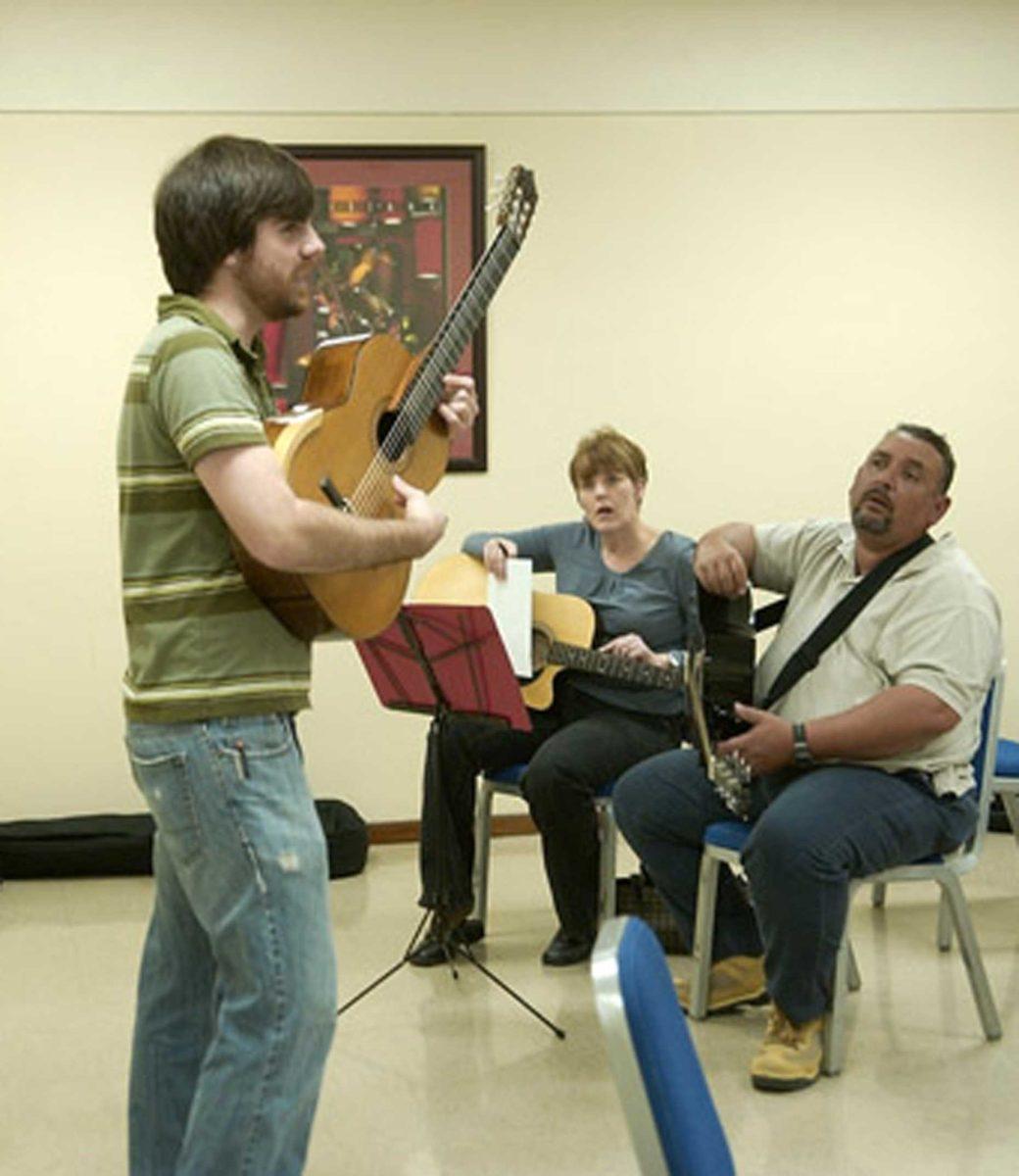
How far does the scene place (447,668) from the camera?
135 inches

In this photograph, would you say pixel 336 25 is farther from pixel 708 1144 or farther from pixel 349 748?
→ pixel 708 1144

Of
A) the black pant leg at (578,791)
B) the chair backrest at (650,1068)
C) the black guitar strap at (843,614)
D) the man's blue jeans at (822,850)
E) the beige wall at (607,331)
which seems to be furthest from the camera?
the beige wall at (607,331)

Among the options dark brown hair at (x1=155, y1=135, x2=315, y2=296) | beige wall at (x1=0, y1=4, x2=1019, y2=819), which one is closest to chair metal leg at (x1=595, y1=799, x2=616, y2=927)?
beige wall at (x1=0, y1=4, x2=1019, y2=819)

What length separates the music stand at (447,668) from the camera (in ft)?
10.9

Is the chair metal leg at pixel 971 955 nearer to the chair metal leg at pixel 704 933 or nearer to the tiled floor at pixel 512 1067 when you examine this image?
the tiled floor at pixel 512 1067

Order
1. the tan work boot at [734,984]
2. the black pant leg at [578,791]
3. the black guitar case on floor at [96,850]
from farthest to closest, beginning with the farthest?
Answer: the black guitar case on floor at [96,850], the black pant leg at [578,791], the tan work boot at [734,984]

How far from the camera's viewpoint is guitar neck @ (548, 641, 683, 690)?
154 inches

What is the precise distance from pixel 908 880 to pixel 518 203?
60.4 inches

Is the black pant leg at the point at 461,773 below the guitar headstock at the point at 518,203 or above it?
below

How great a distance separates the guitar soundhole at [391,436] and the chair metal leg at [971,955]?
159 cm

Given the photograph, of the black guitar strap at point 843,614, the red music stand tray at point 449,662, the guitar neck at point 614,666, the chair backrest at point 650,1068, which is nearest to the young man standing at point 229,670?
the chair backrest at point 650,1068

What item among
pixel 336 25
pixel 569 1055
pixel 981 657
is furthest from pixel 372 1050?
pixel 336 25

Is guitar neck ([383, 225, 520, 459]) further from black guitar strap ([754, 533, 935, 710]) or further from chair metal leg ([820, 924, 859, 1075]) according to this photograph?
chair metal leg ([820, 924, 859, 1075])

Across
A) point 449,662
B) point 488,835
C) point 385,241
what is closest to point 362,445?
point 449,662
